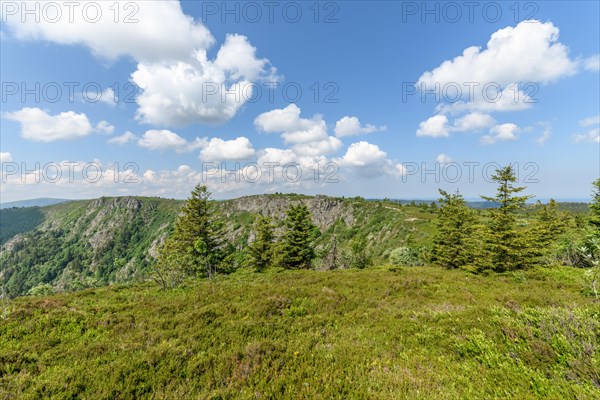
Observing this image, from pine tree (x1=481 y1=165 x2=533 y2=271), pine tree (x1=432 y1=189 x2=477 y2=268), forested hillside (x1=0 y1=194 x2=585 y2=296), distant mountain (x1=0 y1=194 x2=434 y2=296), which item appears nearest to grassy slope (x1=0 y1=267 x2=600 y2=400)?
pine tree (x1=481 y1=165 x2=533 y2=271)

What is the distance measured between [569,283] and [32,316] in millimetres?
32842

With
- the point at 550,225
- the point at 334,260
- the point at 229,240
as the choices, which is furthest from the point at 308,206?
the point at 550,225

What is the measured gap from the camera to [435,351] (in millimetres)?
8227

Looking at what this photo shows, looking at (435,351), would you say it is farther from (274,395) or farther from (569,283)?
(569,283)

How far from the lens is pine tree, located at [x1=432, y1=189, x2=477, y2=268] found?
3274 cm

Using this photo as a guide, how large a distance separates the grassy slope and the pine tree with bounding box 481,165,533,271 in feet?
33.3

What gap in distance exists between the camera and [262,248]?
43.1 m

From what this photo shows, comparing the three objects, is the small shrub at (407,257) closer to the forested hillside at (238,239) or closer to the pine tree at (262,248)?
the pine tree at (262,248)

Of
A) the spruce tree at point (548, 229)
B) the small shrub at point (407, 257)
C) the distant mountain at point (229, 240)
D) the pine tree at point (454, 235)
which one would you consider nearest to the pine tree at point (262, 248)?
the small shrub at point (407, 257)

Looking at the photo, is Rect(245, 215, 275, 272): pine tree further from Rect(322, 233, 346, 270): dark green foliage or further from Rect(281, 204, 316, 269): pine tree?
Rect(322, 233, 346, 270): dark green foliage

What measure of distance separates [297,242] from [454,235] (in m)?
22.5

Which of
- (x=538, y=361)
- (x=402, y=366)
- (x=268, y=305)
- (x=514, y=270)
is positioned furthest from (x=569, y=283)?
(x=268, y=305)

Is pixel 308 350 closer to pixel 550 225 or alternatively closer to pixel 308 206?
pixel 550 225

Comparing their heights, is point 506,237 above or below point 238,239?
above
